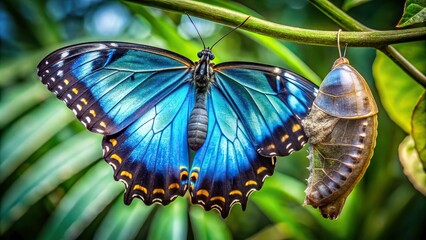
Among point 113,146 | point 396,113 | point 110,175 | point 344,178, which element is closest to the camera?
point 344,178

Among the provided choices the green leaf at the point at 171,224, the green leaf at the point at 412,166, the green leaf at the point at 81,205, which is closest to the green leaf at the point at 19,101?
the green leaf at the point at 81,205

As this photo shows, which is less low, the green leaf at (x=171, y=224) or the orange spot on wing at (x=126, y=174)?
the green leaf at (x=171, y=224)

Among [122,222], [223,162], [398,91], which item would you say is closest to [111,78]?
[223,162]

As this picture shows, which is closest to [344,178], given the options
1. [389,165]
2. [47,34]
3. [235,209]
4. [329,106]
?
[329,106]

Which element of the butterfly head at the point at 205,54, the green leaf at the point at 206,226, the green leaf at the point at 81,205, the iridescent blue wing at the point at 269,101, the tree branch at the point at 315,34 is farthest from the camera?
the green leaf at the point at 206,226

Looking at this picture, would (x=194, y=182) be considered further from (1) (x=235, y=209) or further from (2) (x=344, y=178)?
(1) (x=235, y=209)

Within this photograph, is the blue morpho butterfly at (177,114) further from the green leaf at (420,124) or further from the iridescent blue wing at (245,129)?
the green leaf at (420,124)
